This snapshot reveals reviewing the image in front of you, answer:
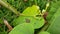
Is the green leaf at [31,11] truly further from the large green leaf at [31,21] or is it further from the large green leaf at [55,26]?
the large green leaf at [55,26]

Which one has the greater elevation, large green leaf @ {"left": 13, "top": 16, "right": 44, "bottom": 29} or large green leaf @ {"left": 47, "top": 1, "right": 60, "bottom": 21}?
large green leaf @ {"left": 47, "top": 1, "right": 60, "bottom": 21}

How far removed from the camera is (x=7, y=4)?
1.23 m

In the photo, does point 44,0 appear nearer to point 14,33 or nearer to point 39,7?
point 39,7

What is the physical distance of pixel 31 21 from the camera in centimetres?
120

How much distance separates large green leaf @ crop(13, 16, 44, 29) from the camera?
1174 millimetres

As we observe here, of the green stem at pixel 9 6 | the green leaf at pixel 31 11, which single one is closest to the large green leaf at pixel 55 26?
the green leaf at pixel 31 11

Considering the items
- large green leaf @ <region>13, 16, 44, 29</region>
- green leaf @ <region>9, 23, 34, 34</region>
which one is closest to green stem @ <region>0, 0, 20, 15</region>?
large green leaf @ <region>13, 16, 44, 29</region>

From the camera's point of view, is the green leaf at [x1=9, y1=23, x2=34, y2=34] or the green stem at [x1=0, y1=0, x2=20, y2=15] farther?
the green stem at [x1=0, y1=0, x2=20, y2=15]

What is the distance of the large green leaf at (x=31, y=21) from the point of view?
1.17 meters

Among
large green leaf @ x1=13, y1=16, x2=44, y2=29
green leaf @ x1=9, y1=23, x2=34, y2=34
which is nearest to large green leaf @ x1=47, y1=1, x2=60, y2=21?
large green leaf @ x1=13, y1=16, x2=44, y2=29

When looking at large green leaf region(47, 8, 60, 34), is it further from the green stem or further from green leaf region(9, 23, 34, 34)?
the green stem

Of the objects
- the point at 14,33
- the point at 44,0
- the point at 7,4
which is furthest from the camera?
the point at 44,0

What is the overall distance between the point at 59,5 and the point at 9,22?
Result: 39 cm

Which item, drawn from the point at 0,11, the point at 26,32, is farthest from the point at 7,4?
the point at 26,32
